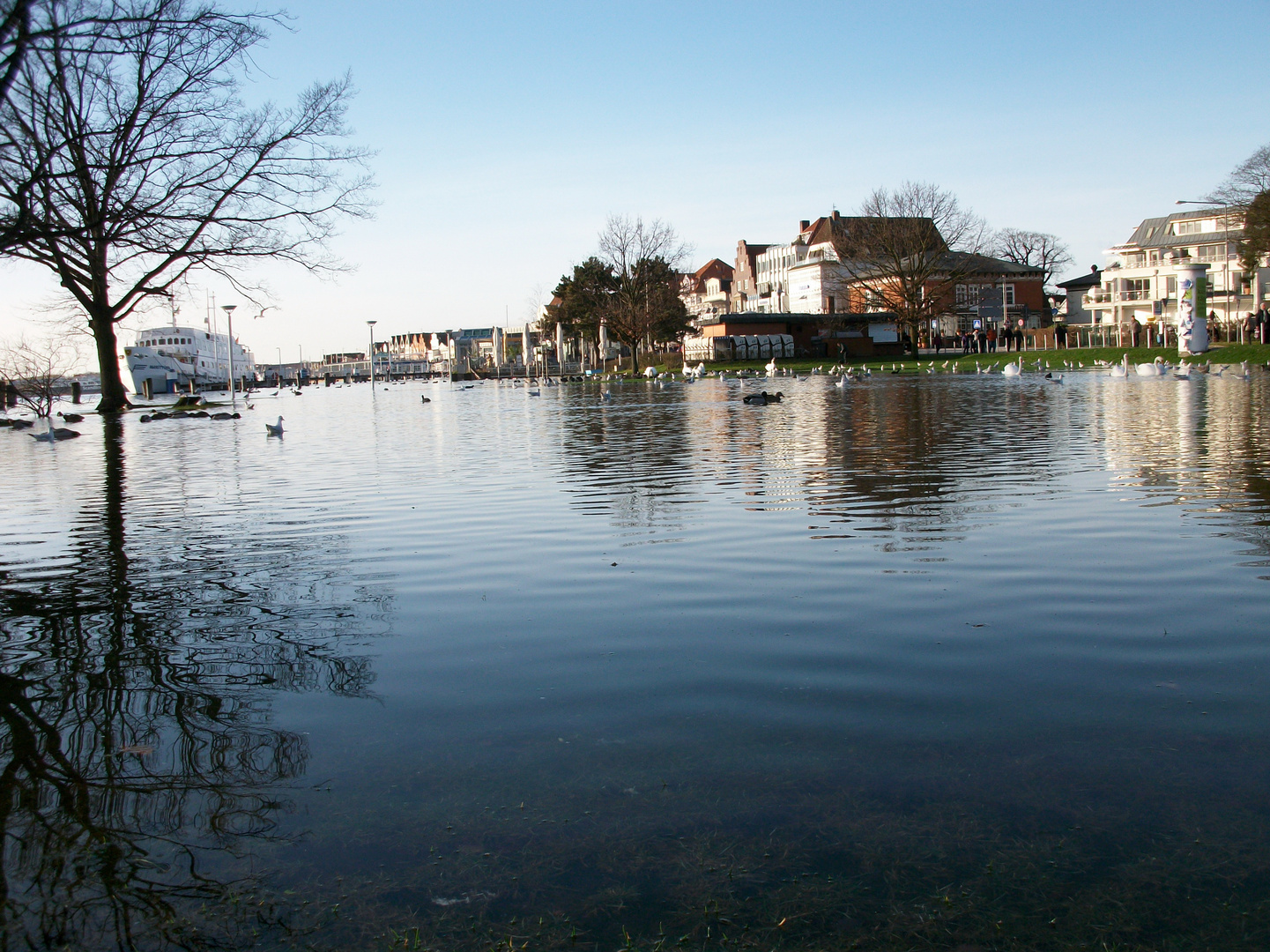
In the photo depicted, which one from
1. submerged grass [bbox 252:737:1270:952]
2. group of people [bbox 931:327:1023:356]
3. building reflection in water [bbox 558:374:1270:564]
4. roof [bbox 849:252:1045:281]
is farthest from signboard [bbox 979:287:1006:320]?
submerged grass [bbox 252:737:1270:952]

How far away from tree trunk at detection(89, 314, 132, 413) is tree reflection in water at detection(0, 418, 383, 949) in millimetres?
34173

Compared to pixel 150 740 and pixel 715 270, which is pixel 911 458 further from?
pixel 715 270

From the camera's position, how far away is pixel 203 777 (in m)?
3.71

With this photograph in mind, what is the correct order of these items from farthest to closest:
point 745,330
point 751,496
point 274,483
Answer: point 745,330 < point 274,483 < point 751,496

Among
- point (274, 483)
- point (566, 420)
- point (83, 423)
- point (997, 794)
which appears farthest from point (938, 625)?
point (83, 423)

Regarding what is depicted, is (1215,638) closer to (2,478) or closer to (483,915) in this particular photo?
(483,915)

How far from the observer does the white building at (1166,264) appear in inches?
3440

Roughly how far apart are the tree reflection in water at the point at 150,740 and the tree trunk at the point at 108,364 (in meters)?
34.2

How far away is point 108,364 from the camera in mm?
40250

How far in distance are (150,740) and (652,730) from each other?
6.57 ft

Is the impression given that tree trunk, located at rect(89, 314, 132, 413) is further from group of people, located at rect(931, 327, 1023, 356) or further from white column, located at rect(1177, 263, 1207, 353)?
group of people, located at rect(931, 327, 1023, 356)

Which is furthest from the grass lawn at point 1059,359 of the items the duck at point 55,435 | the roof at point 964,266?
the duck at point 55,435

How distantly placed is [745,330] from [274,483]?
82.4m

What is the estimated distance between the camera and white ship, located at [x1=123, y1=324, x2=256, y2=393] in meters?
84.0
